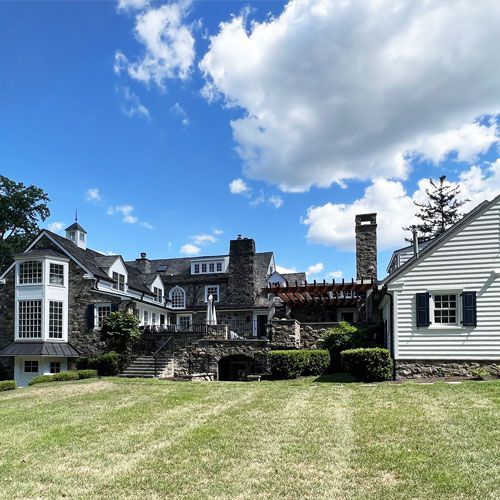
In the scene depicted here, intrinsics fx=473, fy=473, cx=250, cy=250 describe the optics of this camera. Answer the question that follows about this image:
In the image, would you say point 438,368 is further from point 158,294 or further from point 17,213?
point 17,213

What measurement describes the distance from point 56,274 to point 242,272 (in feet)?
50.6

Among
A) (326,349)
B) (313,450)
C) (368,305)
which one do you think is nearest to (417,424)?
(313,450)

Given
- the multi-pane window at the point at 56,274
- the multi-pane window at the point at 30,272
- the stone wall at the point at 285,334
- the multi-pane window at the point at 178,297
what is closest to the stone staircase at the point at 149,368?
the stone wall at the point at 285,334

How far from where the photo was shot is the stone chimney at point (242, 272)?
39062 millimetres

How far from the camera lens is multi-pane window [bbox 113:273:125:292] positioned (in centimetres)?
3195

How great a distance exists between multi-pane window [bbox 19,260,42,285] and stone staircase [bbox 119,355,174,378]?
7.96 meters

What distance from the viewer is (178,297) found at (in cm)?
4306

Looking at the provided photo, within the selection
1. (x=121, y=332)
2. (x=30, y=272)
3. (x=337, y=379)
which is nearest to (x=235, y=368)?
(x=121, y=332)

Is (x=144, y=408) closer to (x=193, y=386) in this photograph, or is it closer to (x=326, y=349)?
(x=193, y=386)

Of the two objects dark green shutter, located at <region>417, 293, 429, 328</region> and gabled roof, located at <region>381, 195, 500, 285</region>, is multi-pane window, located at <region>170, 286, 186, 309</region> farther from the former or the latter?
dark green shutter, located at <region>417, 293, 429, 328</region>

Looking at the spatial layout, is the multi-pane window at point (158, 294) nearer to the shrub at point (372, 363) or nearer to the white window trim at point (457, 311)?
the shrub at point (372, 363)

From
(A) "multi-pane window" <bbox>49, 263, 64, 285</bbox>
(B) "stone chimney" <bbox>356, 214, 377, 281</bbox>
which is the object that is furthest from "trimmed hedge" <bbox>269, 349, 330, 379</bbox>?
(A) "multi-pane window" <bbox>49, 263, 64, 285</bbox>

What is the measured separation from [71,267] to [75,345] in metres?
4.76

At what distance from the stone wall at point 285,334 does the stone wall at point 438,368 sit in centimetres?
636
